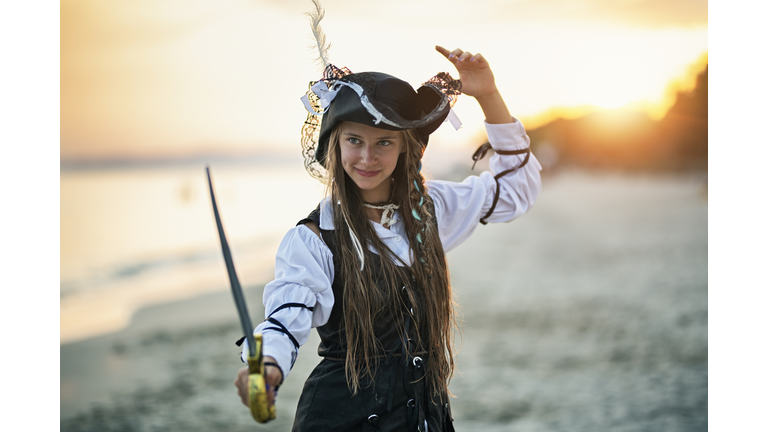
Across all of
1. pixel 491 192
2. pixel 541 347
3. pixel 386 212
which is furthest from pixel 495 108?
pixel 541 347

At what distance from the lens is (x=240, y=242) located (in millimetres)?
8047

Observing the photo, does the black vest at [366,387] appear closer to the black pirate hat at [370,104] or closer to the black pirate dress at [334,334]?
the black pirate dress at [334,334]

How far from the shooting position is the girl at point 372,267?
4.34ft

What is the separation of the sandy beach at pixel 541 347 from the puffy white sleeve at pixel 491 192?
7.96ft

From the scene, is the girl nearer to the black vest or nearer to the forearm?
the black vest

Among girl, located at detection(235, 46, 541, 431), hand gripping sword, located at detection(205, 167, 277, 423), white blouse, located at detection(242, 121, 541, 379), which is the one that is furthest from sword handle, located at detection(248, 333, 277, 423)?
girl, located at detection(235, 46, 541, 431)

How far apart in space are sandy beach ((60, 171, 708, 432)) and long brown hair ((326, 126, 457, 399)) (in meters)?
2.46

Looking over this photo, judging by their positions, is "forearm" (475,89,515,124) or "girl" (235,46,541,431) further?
"forearm" (475,89,515,124)

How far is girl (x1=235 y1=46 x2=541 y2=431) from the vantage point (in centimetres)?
132

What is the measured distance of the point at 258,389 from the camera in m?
0.91

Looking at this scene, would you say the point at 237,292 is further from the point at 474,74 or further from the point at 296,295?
the point at 474,74

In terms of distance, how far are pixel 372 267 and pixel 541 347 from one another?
3.89 metres

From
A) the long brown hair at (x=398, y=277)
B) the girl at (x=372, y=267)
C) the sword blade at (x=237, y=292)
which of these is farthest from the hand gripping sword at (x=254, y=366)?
the long brown hair at (x=398, y=277)

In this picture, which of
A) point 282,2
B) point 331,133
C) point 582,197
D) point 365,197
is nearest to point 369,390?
point 365,197
